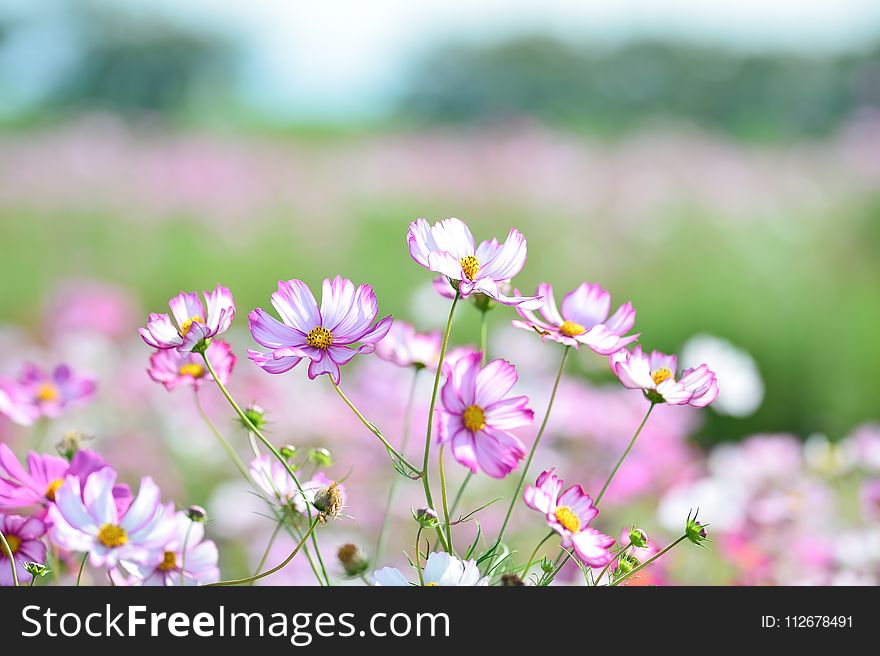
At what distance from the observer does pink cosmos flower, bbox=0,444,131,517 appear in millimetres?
515

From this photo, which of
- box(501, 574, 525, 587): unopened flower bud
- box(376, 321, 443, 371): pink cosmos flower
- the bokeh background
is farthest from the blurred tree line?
box(501, 574, 525, 587): unopened flower bud

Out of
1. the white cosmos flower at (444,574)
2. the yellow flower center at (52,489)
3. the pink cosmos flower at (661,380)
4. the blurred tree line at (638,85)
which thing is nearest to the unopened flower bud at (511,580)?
the white cosmos flower at (444,574)

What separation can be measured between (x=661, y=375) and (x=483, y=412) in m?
0.13

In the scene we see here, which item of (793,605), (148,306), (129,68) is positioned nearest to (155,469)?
(793,605)

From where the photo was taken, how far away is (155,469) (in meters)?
1.58

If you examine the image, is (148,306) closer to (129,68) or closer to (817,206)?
(817,206)

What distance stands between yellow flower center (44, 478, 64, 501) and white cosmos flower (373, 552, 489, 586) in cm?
20

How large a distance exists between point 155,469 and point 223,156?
10.2 feet

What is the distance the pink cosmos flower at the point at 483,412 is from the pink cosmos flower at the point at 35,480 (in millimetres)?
201

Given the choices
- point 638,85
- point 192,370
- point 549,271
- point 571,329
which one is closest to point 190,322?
point 192,370

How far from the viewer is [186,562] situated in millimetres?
560

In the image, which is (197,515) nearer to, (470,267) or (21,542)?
(21,542)

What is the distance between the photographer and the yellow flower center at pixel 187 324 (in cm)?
52

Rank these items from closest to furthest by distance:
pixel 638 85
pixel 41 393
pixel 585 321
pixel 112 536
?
pixel 112 536
pixel 585 321
pixel 41 393
pixel 638 85
